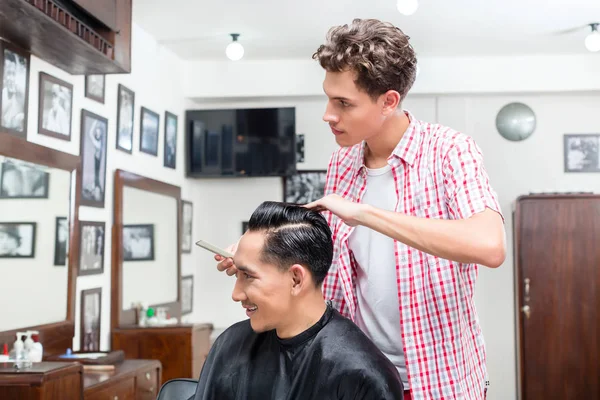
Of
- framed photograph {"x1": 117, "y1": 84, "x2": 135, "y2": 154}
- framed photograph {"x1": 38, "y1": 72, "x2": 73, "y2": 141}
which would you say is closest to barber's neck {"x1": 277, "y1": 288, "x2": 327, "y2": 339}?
framed photograph {"x1": 38, "y1": 72, "x2": 73, "y2": 141}

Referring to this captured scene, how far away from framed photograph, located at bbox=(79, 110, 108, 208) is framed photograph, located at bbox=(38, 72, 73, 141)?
0.19 meters

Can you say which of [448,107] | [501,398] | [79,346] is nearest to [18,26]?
[79,346]

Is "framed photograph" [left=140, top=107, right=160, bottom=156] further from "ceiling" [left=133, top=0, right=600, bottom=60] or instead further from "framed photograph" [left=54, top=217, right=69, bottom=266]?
"framed photograph" [left=54, top=217, right=69, bottom=266]

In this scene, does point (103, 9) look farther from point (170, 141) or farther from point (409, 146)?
point (409, 146)

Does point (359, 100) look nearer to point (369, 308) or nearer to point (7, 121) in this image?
point (369, 308)

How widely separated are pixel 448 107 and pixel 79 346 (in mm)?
3661

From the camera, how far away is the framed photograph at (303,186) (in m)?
6.42

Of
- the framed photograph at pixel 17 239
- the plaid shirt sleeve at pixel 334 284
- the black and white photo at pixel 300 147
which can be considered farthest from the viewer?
the black and white photo at pixel 300 147

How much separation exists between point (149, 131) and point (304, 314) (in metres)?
3.91

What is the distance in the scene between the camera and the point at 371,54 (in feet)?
4.72

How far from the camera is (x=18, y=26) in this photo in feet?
10.5

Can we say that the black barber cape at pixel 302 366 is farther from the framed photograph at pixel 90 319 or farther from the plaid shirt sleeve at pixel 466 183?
the framed photograph at pixel 90 319

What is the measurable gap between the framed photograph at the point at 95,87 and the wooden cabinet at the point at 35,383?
1.80m

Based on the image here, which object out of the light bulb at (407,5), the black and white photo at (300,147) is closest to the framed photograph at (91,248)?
the light bulb at (407,5)
